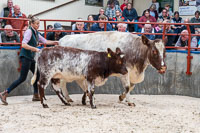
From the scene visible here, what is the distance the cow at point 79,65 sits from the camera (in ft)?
26.1

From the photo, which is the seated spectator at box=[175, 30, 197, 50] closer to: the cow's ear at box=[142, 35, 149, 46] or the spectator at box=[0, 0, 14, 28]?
the cow's ear at box=[142, 35, 149, 46]

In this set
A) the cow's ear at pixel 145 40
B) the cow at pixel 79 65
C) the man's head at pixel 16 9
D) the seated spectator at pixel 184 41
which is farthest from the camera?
the man's head at pixel 16 9

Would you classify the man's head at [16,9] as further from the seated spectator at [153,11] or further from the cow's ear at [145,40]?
the cow's ear at [145,40]

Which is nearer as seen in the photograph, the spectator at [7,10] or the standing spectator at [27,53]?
the standing spectator at [27,53]

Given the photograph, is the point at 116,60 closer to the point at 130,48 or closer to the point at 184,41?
the point at 130,48

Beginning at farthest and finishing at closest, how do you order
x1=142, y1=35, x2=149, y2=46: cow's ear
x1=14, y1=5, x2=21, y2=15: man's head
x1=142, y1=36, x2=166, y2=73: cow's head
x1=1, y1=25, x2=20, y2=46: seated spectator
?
x1=14, y1=5, x2=21, y2=15: man's head
x1=1, y1=25, x2=20, y2=46: seated spectator
x1=142, y1=35, x2=149, y2=46: cow's ear
x1=142, y1=36, x2=166, y2=73: cow's head

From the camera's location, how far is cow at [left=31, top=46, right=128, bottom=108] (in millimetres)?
7949

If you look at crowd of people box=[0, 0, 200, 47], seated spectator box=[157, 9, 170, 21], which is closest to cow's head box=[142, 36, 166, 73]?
crowd of people box=[0, 0, 200, 47]

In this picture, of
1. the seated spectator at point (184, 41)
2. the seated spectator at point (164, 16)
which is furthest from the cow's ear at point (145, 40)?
the seated spectator at point (164, 16)

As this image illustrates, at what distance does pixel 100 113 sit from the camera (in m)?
7.52

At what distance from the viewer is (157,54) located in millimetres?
8164

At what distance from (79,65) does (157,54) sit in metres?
1.61

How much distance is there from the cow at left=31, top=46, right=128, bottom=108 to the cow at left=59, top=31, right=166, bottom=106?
0.44 meters

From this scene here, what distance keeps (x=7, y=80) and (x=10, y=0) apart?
160 inches
